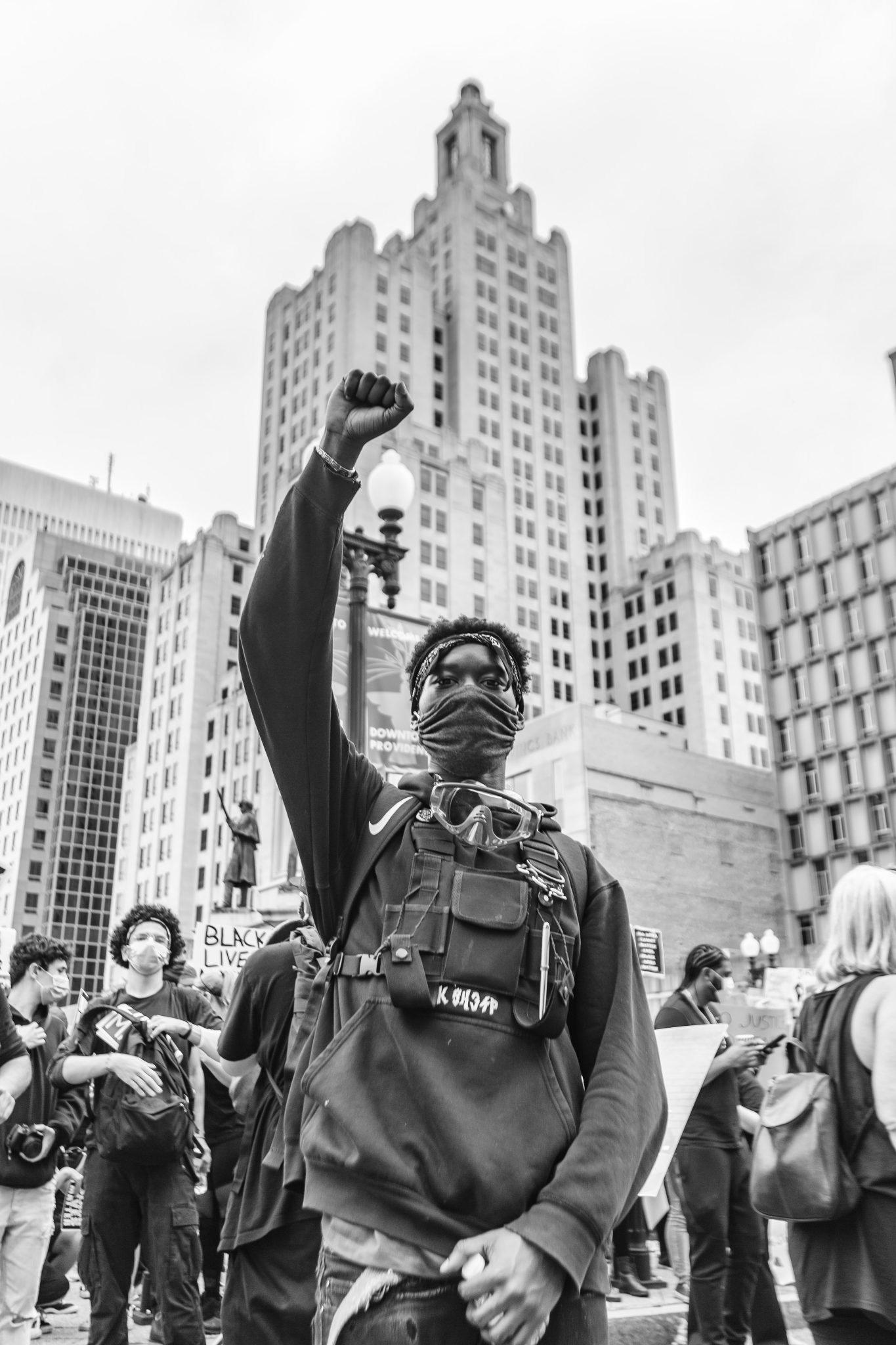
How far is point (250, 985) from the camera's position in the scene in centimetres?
494

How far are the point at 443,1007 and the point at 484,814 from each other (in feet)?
1.40

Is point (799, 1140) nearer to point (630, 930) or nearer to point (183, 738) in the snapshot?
point (630, 930)

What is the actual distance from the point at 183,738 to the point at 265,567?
304ft

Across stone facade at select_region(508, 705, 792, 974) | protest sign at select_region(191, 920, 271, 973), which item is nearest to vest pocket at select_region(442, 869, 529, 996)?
protest sign at select_region(191, 920, 271, 973)

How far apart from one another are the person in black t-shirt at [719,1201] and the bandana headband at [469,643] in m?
4.45

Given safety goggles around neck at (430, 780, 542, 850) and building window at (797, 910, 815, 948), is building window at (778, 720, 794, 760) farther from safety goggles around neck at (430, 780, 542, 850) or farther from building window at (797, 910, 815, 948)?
safety goggles around neck at (430, 780, 542, 850)

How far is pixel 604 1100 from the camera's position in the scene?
2.31 meters

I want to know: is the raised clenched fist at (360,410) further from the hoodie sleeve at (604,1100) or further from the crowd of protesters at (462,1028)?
the hoodie sleeve at (604,1100)

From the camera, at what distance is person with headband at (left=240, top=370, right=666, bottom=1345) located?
6.82 feet

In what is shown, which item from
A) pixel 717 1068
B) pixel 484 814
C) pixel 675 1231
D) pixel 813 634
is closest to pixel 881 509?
pixel 813 634

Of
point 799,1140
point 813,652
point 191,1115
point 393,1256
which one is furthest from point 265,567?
point 813,652

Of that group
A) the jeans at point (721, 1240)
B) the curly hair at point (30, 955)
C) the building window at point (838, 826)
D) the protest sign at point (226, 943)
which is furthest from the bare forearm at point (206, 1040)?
the building window at point (838, 826)

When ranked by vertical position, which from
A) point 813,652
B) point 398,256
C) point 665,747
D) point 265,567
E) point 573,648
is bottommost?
point 265,567

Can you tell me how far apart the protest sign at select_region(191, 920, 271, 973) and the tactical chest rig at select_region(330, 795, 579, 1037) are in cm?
929
